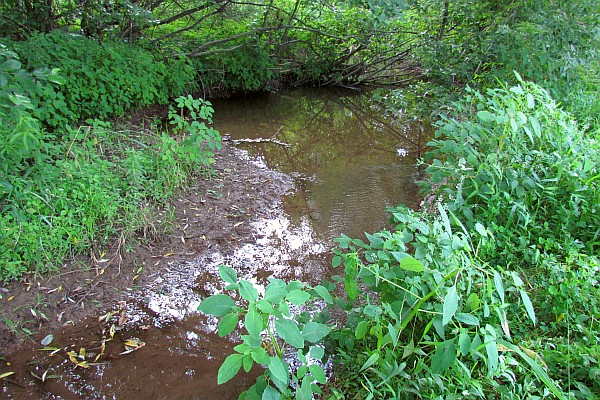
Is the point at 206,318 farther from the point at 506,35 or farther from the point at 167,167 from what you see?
the point at 506,35

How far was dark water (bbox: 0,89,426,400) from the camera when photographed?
8.04 feet

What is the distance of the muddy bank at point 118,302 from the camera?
2.51 meters

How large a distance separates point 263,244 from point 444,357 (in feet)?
7.35

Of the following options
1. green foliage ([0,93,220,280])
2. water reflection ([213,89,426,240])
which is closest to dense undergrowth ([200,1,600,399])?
water reflection ([213,89,426,240])

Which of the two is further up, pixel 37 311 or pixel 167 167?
pixel 167 167

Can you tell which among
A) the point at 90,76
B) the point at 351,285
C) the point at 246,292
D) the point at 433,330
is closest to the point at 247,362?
the point at 246,292

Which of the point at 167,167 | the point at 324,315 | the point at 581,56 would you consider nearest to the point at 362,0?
the point at 581,56

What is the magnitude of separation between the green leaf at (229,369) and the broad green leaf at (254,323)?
0.40ft

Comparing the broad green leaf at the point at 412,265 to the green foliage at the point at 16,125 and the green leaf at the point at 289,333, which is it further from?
the green foliage at the point at 16,125

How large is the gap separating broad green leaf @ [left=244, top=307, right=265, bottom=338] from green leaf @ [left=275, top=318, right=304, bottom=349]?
98 mm

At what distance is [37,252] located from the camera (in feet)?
10.2

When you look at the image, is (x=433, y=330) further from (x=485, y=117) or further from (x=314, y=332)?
(x=485, y=117)

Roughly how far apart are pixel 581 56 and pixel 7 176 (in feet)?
17.7

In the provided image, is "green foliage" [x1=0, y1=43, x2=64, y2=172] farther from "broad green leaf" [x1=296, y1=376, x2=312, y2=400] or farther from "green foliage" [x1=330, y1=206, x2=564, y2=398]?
"broad green leaf" [x1=296, y1=376, x2=312, y2=400]
